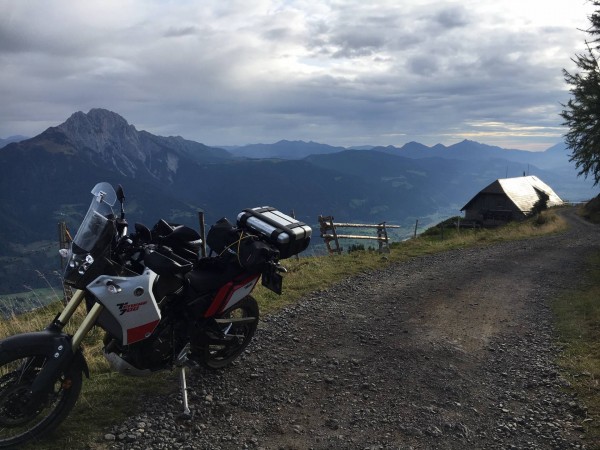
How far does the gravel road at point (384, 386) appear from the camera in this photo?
459 cm

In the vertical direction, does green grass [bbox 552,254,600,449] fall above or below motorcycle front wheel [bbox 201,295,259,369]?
below

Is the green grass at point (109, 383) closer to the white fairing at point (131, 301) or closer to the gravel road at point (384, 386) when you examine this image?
the gravel road at point (384, 386)

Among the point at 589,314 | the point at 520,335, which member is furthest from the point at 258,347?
the point at 589,314

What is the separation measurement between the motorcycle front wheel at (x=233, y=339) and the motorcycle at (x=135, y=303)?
0.02 metres

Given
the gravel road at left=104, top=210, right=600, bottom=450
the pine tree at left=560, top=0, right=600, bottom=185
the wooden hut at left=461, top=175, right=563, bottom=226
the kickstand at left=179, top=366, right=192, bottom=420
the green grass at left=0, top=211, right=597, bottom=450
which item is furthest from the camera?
the wooden hut at left=461, top=175, right=563, bottom=226

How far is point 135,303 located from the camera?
4270 millimetres

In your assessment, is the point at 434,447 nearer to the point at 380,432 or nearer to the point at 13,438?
the point at 380,432

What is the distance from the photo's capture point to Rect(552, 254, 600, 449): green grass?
208 inches

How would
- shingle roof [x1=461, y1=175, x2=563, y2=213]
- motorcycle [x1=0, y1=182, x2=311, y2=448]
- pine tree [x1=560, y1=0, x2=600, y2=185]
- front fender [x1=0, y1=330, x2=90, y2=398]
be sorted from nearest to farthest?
front fender [x1=0, y1=330, x2=90, y2=398] < motorcycle [x1=0, y1=182, x2=311, y2=448] < pine tree [x1=560, y1=0, x2=600, y2=185] < shingle roof [x1=461, y1=175, x2=563, y2=213]

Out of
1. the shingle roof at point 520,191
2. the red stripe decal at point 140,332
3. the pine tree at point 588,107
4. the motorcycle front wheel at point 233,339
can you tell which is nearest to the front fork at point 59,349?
the red stripe decal at point 140,332

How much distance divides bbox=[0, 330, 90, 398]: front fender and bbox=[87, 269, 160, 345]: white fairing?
503 mm

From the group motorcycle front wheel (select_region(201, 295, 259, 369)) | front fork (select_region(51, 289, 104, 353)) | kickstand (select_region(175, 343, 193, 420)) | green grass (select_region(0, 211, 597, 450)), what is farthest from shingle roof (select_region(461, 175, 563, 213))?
front fork (select_region(51, 289, 104, 353))

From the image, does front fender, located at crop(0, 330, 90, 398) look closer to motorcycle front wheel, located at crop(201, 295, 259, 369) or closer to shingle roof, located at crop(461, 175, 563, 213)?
motorcycle front wheel, located at crop(201, 295, 259, 369)

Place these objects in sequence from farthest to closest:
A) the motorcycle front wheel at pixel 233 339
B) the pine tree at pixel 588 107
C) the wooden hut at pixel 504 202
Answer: the wooden hut at pixel 504 202
the pine tree at pixel 588 107
the motorcycle front wheel at pixel 233 339
